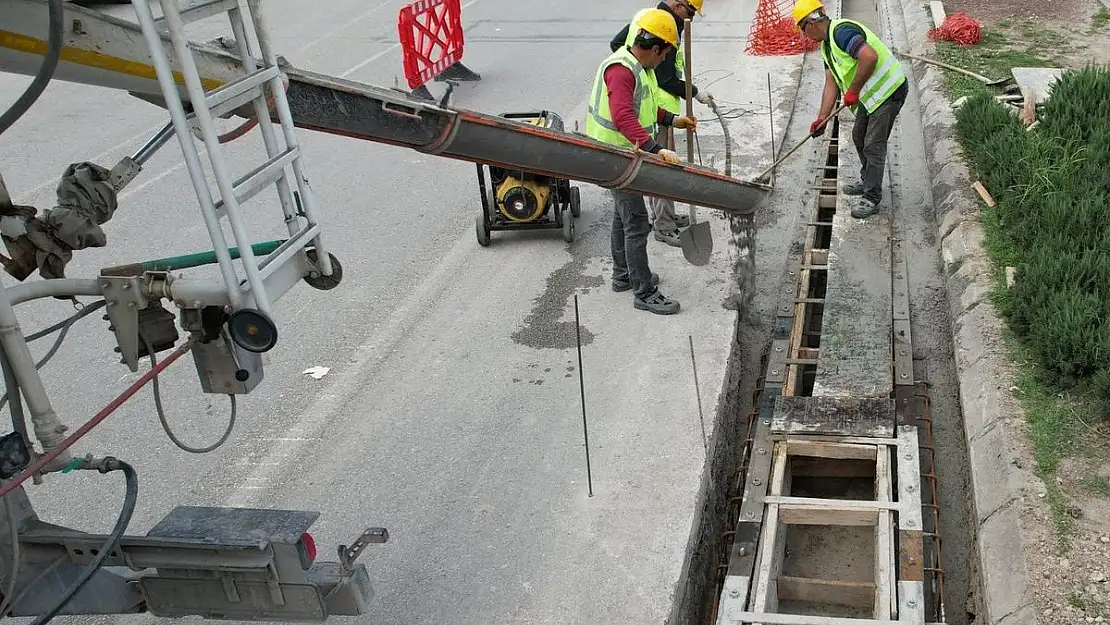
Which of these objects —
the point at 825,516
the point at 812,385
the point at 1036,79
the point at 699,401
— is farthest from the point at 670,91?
the point at 1036,79

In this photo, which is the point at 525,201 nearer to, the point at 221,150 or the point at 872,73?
the point at 872,73

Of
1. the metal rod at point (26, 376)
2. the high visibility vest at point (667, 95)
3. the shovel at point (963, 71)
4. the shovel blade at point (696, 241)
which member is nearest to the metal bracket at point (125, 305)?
the metal rod at point (26, 376)

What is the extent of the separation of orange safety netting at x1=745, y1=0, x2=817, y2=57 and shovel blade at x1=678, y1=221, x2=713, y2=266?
7278 mm

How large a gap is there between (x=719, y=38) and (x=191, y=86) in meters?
12.5

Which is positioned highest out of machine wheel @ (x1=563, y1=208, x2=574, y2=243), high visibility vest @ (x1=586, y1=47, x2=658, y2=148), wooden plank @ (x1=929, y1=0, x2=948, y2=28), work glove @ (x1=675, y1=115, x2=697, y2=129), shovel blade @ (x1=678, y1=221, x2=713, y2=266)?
high visibility vest @ (x1=586, y1=47, x2=658, y2=148)

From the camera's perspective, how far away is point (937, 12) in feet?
44.4

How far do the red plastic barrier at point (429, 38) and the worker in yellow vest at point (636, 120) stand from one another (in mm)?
5484

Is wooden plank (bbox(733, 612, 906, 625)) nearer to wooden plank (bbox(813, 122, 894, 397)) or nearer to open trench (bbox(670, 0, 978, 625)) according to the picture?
open trench (bbox(670, 0, 978, 625))

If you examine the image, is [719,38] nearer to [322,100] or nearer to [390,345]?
[390,345]

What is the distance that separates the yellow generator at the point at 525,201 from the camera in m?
7.37

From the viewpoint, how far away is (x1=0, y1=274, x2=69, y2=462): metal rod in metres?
2.82

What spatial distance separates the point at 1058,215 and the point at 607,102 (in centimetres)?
295

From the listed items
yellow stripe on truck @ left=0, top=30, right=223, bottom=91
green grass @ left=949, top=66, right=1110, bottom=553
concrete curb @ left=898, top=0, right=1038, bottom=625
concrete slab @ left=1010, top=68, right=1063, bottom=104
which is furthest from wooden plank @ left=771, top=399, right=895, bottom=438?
concrete slab @ left=1010, top=68, right=1063, bottom=104

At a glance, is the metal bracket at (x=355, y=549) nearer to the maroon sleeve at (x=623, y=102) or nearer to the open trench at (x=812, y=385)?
the open trench at (x=812, y=385)
